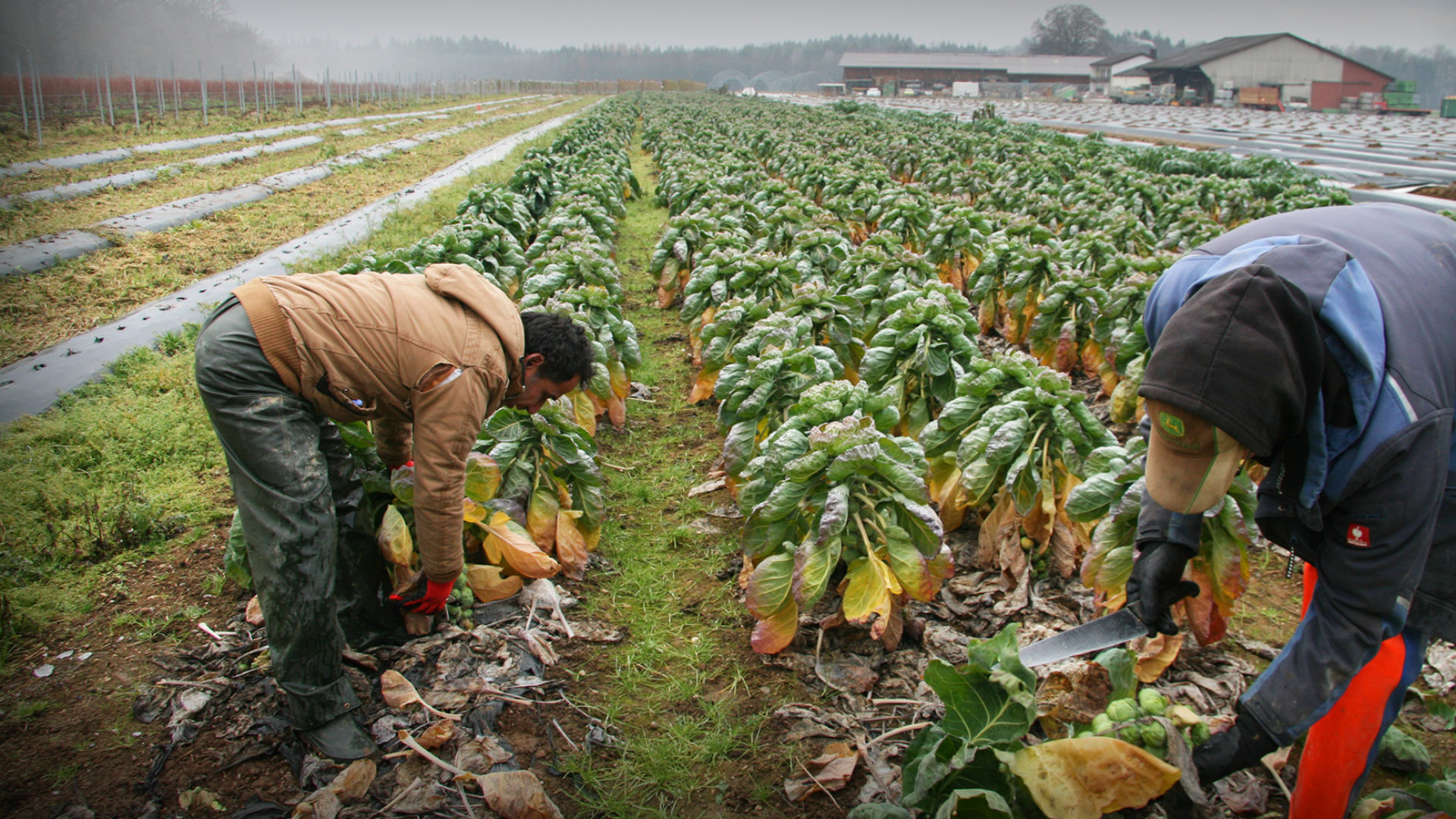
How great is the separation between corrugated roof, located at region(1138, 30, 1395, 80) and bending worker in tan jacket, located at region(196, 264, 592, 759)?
57.4 m

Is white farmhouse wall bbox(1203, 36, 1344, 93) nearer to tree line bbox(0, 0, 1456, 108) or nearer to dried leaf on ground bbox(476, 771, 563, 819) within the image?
tree line bbox(0, 0, 1456, 108)

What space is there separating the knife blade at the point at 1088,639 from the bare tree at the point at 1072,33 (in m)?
110

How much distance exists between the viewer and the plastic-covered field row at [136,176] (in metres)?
9.62

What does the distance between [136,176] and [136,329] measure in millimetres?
8154

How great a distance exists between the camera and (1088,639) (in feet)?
7.18

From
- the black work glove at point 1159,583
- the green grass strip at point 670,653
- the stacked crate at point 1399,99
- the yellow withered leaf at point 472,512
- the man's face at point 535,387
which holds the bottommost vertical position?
the green grass strip at point 670,653

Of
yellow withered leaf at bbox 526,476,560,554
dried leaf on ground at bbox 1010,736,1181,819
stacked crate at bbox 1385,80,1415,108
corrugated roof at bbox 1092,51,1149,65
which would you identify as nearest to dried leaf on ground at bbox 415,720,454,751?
yellow withered leaf at bbox 526,476,560,554

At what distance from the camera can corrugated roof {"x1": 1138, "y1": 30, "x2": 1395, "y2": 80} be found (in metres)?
45.9

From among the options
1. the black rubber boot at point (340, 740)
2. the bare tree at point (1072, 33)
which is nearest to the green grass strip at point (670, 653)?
the black rubber boot at point (340, 740)

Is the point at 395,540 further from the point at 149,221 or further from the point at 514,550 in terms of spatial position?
the point at 149,221

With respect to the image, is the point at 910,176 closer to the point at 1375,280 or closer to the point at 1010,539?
the point at 1010,539

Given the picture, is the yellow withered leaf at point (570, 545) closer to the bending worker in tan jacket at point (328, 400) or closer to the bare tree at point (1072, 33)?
the bending worker in tan jacket at point (328, 400)

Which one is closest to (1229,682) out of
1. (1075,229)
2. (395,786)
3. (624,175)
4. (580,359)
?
(580,359)

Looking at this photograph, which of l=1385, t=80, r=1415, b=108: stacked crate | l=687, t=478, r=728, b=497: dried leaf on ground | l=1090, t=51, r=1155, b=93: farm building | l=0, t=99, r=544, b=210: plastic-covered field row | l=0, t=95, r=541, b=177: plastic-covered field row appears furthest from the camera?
l=1090, t=51, r=1155, b=93: farm building
